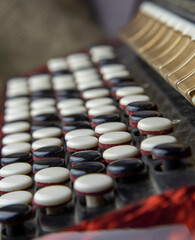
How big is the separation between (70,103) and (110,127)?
0.85 feet

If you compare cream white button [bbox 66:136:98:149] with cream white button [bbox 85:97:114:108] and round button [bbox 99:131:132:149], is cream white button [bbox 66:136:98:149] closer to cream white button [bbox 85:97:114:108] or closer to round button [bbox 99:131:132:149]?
round button [bbox 99:131:132:149]

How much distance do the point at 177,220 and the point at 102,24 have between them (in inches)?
66.8

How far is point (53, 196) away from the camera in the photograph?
2.03 feet

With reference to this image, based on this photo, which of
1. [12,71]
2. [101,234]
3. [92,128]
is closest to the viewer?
[101,234]

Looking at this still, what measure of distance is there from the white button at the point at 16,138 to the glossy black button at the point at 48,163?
7.3 inches

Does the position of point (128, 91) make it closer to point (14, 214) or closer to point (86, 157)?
point (86, 157)

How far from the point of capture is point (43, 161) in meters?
0.74

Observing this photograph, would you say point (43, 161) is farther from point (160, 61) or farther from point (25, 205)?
point (160, 61)

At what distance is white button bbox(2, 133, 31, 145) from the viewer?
92cm

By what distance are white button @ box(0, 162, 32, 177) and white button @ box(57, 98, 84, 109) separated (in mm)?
278

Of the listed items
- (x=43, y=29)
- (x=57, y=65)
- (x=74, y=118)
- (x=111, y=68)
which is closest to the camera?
(x=74, y=118)

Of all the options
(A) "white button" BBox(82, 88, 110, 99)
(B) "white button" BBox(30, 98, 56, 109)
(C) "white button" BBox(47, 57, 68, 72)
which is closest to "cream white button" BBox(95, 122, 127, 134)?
(A) "white button" BBox(82, 88, 110, 99)

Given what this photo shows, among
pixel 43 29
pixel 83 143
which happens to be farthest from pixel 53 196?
pixel 43 29

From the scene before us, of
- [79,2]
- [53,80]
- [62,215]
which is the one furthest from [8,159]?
[79,2]
